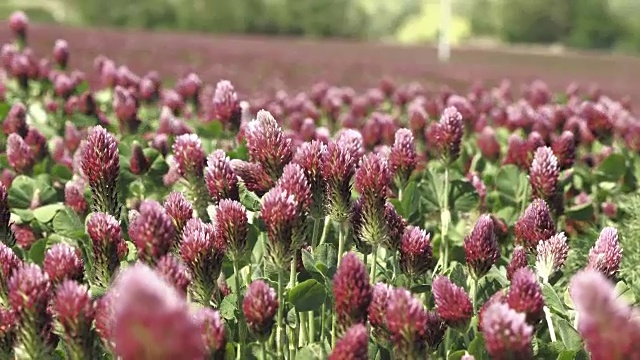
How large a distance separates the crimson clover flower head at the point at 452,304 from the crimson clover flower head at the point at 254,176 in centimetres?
56

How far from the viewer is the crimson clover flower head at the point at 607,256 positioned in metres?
1.84

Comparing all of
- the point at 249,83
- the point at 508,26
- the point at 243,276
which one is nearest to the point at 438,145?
the point at 243,276

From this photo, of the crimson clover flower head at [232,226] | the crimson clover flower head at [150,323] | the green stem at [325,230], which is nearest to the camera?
the crimson clover flower head at [150,323]

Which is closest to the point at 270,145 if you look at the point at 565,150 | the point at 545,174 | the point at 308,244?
the point at 308,244

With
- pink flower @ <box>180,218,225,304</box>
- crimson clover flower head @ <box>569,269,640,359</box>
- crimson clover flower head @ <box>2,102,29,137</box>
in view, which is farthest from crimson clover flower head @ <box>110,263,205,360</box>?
crimson clover flower head @ <box>2,102,29,137</box>

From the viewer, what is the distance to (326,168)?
1.95 m

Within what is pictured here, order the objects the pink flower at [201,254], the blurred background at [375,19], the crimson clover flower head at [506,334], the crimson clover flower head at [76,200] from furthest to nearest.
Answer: the blurred background at [375,19], the crimson clover flower head at [76,200], the pink flower at [201,254], the crimson clover flower head at [506,334]

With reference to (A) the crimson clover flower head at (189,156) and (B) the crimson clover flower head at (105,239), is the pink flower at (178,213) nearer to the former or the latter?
Answer: (B) the crimson clover flower head at (105,239)

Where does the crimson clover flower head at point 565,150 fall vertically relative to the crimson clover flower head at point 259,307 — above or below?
above

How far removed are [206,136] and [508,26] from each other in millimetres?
45732

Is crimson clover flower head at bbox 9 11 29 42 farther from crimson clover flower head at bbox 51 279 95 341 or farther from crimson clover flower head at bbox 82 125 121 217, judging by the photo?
crimson clover flower head at bbox 51 279 95 341

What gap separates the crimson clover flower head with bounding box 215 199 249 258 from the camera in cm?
180

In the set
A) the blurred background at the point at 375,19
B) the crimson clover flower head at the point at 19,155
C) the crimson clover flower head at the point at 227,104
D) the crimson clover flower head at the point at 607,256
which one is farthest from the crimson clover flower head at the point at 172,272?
the blurred background at the point at 375,19

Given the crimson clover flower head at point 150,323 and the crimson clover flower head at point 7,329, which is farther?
the crimson clover flower head at point 7,329
